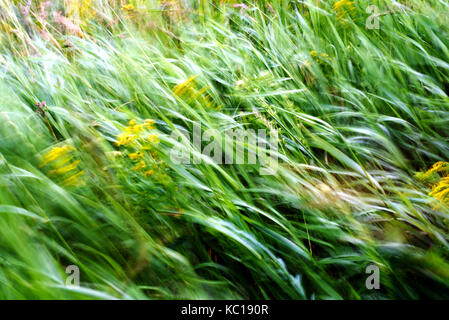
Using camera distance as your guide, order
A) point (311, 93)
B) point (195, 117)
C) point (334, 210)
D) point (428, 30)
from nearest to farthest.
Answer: point (334, 210) < point (195, 117) < point (311, 93) < point (428, 30)

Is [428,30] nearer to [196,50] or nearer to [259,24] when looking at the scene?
[259,24]

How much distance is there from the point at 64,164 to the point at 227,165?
0.48 meters

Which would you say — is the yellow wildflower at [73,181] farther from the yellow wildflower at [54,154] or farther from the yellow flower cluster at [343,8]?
the yellow flower cluster at [343,8]

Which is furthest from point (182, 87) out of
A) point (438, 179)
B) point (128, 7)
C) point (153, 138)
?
point (438, 179)

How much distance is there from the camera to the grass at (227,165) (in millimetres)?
957

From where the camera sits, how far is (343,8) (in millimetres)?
1875

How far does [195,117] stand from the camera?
1349 mm

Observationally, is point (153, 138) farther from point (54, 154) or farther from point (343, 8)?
point (343, 8)

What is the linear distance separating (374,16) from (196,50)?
2.65ft

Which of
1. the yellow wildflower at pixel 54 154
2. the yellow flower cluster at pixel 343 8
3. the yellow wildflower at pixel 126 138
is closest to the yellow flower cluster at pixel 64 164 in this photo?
the yellow wildflower at pixel 54 154

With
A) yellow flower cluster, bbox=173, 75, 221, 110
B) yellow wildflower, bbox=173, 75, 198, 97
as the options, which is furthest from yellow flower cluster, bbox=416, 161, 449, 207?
yellow wildflower, bbox=173, 75, 198, 97

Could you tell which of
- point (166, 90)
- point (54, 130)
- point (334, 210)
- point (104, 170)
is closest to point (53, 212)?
point (104, 170)

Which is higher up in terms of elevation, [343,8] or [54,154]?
[343,8]

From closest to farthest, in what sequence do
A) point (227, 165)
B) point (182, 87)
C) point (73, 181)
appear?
point (73, 181) < point (227, 165) < point (182, 87)
